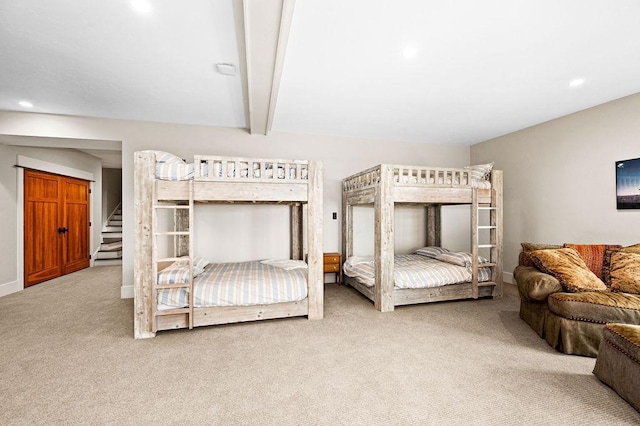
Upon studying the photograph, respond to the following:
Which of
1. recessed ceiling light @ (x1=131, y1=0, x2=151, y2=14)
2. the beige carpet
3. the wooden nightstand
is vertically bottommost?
the beige carpet

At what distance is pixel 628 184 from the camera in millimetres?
3355

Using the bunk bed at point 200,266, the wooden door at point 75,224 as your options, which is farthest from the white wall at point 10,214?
the bunk bed at point 200,266

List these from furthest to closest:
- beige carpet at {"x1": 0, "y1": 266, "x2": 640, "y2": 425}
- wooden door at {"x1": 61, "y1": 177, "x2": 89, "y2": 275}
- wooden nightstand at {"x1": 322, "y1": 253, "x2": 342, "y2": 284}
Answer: wooden door at {"x1": 61, "y1": 177, "x2": 89, "y2": 275} → wooden nightstand at {"x1": 322, "y1": 253, "x2": 342, "y2": 284} → beige carpet at {"x1": 0, "y1": 266, "x2": 640, "y2": 425}

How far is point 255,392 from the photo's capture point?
1.93 m

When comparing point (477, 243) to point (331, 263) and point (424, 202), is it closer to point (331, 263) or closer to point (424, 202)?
point (424, 202)

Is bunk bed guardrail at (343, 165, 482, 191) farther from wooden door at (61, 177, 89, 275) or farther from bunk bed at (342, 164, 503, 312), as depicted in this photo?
wooden door at (61, 177, 89, 275)

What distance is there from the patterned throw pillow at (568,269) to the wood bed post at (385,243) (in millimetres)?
1542

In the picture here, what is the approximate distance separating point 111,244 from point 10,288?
2.98 m

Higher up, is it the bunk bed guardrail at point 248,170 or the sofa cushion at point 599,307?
the bunk bed guardrail at point 248,170

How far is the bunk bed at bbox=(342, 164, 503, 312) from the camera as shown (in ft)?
11.7

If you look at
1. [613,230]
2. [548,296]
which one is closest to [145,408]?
[548,296]

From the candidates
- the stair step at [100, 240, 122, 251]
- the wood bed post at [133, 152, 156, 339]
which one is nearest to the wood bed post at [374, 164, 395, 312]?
the wood bed post at [133, 152, 156, 339]

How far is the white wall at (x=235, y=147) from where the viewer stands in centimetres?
396

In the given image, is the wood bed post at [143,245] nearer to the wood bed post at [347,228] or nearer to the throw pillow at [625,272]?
the wood bed post at [347,228]
